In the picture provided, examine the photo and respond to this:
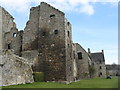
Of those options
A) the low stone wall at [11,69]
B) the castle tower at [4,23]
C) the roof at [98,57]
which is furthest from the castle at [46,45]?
the roof at [98,57]

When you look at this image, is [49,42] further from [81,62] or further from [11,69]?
[81,62]

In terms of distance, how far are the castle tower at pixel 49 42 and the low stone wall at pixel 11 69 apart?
4469 mm

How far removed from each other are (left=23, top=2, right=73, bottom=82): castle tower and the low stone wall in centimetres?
447

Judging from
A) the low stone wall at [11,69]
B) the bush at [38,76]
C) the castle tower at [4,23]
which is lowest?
the bush at [38,76]

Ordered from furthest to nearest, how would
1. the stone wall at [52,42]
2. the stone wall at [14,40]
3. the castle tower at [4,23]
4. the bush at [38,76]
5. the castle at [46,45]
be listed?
the castle tower at [4,23]
the stone wall at [14,40]
the stone wall at [52,42]
the castle at [46,45]
the bush at [38,76]

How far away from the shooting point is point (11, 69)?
55.1 feet

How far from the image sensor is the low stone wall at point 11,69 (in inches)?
648

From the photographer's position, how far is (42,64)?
2198cm

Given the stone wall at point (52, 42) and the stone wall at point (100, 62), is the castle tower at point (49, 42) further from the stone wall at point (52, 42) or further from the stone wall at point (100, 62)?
the stone wall at point (100, 62)

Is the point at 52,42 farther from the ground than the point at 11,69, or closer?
farther from the ground

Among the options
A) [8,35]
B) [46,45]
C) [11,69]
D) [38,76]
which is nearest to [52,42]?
[46,45]

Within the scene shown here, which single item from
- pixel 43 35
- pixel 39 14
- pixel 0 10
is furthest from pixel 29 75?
pixel 0 10

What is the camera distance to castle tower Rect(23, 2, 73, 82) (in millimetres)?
21297

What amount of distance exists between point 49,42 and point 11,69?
23.4ft
